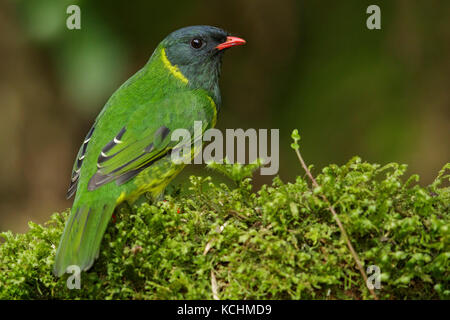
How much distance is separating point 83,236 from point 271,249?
2.75ft

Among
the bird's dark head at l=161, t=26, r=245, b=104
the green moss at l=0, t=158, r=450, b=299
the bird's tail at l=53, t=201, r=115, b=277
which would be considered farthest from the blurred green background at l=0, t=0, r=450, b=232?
the green moss at l=0, t=158, r=450, b=299

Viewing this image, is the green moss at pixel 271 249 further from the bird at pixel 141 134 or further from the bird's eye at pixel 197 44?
the bird's eye at pixel 197 44

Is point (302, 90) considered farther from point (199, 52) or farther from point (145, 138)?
point (145, 138)

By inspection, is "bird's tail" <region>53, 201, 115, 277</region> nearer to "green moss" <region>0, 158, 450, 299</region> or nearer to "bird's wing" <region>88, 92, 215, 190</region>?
"green moss" <region>0, 158, 450, 299</region>

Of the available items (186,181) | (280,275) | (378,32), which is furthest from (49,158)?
(280,275)

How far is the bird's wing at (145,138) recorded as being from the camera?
3.04m

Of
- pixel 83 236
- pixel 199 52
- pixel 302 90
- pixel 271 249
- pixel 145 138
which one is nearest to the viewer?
pixel 271 249

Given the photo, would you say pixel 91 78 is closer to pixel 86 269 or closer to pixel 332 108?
pixel 86 269

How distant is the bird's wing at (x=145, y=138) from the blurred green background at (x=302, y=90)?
2.03 metres

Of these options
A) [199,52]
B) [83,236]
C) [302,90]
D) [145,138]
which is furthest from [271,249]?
[302,90]

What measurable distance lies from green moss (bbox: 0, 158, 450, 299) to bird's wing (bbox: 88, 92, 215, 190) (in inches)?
19.0

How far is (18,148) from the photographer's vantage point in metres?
6.39

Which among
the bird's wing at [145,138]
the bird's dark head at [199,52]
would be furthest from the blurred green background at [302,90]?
the bird's wing at [145,138]

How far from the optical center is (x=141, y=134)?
326 cm
